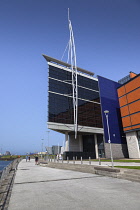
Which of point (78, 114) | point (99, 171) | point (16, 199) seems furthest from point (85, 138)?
point (16, 199)

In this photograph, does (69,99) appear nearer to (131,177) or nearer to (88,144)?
(88,144)

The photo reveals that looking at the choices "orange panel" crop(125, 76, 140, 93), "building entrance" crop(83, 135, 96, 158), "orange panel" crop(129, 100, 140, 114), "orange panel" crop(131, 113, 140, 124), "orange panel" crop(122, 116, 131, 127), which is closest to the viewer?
"orange panel" crop(131, 113, 140, 124)

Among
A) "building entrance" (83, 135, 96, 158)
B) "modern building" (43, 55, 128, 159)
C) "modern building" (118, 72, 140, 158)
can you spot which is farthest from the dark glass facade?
"modern building" (118, 72, 140, 158)

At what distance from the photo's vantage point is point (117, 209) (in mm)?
4785

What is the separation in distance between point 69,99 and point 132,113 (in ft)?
62.6

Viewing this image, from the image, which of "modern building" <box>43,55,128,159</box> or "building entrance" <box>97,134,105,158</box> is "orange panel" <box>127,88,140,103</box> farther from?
"building entrance" <box>97,134,105,158</box>

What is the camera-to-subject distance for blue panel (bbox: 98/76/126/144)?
50656mm

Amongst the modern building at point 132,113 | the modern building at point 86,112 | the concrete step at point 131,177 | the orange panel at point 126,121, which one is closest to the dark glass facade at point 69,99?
the modern building at point 86,112

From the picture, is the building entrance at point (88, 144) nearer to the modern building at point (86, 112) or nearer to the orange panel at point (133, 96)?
the modern building at point (86, 112)

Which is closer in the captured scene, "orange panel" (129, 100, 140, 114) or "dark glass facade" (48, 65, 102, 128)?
"orange panel" (129, 100, 140, 114)

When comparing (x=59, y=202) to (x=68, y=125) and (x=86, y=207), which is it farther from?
(x=68, y=125)

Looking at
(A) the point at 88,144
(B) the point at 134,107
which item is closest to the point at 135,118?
(B) the point at 134,107

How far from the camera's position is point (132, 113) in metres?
41.8

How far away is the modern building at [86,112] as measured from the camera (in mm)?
43688
